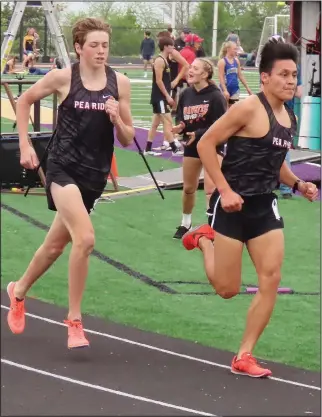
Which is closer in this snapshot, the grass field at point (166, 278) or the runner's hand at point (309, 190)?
the runner's hand at point (309, 190)

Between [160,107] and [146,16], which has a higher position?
[146,16]

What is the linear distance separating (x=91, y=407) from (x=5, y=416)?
534 mm

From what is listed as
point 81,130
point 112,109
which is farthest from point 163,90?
point 112,109

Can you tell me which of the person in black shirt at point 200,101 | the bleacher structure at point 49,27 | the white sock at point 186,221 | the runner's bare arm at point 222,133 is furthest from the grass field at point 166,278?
the bleacher structure at point 49,27

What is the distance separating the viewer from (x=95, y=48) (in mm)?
4895

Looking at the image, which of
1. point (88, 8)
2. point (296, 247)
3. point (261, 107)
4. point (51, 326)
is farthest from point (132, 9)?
point (296, 247)

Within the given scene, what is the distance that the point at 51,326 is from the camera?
321 inches

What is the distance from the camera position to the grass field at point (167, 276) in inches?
325

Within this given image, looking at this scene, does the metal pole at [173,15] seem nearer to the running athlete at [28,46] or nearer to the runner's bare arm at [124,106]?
the running athlete at [28,46]

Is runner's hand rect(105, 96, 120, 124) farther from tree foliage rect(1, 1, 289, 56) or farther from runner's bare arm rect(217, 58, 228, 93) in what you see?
runner's bare arm rect(217, 58, 228, 93)

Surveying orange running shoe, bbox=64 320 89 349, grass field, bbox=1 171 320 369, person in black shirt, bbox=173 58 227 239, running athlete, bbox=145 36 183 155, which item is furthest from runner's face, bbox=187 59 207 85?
orange running shoe, bbox=64 320 89 349

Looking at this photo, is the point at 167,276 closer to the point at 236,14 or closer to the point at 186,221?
the point at 186,221

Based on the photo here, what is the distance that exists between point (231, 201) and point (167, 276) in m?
4.43

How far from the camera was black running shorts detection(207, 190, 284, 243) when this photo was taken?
574cm
